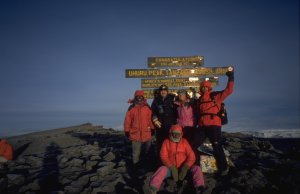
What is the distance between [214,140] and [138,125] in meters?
2.58

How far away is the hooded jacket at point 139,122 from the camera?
875 cm

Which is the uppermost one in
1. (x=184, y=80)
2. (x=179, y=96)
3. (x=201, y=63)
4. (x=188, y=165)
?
(x=201, y=63)

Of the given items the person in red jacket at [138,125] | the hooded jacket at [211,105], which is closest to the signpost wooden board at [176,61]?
the person in red jacket at [138,125]

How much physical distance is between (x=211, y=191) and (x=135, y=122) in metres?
3.44

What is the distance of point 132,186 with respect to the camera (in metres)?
7.37

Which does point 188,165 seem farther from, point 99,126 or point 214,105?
point 99,126

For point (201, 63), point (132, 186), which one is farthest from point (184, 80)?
point (132, 186)

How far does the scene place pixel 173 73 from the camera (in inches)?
624

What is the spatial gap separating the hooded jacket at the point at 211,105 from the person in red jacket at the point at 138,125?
189 centimetres

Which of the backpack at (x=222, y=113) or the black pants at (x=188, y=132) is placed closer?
the backpack at (x=222, y=113)

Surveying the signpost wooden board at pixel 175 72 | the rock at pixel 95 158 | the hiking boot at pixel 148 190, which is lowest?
the hiking boot at pixel 148 190

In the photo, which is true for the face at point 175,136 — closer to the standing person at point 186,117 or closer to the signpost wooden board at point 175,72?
the standing person at point 186,117

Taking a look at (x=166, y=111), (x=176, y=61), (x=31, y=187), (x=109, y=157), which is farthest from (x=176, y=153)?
(x=176, y=61)

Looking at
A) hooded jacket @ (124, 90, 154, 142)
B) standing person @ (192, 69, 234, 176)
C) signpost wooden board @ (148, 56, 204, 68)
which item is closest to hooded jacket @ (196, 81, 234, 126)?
standing person @ (192, 69, 234, 176)
